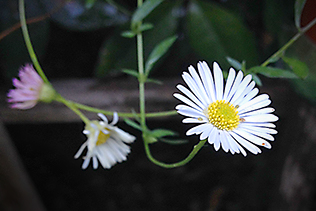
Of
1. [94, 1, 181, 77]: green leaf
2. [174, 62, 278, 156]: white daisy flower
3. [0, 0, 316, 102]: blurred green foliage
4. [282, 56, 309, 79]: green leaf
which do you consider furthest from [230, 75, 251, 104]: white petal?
[94, 1, 181, 77]: green leaf

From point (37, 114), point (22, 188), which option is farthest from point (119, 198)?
point (37, 114)

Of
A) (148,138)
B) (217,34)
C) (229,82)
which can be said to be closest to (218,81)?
(229,82)

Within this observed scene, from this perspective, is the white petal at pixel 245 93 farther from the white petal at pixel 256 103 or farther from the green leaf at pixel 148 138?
the green leaf at pixel 148 138

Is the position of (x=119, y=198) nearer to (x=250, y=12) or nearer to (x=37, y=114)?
(x=37, y=114)

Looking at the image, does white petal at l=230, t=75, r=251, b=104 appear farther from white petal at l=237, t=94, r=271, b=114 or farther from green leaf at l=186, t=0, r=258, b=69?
green leaf at l=186, t=0, r=258, b=69

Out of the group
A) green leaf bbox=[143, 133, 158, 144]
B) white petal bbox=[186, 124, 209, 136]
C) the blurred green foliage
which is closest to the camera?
white petal bbox=[186, 124, 209, 136]

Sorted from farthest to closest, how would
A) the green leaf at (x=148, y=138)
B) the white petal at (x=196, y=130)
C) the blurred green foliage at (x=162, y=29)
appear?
1. the blurred green foliage at (x=162, y=29)
2. the green leaf at (x=148, y=138)
3. the white petal at (x=196, y=130)

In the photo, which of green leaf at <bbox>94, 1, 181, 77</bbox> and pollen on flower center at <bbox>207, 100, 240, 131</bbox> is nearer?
pollen on flower center at <bbox>207, 100, 240, 131</bbox>

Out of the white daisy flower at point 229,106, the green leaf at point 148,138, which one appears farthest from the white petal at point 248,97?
the green leaf at point 148,138
